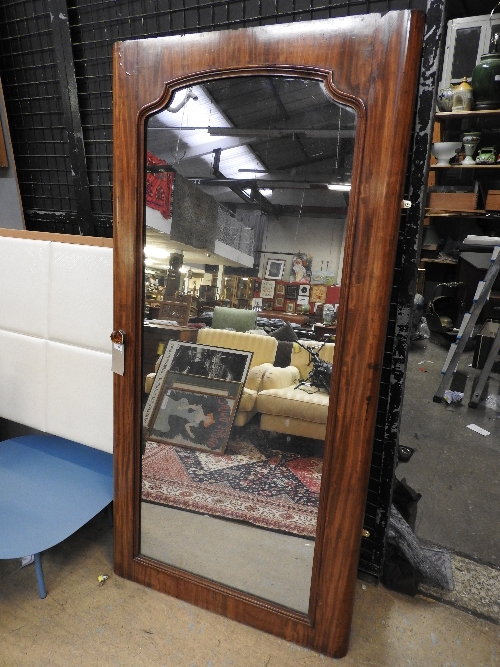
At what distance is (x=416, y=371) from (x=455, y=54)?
3.75 m

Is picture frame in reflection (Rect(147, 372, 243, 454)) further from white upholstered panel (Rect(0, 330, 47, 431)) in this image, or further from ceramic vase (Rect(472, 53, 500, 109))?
ceramic vase (Rect(472, 53, 500, 109))

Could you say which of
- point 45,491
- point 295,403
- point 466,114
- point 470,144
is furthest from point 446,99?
point 45,491

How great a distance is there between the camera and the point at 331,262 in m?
1.08

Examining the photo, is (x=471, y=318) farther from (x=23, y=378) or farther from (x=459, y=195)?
(x=23, y=378)

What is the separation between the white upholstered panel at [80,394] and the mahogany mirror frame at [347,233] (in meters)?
0.18

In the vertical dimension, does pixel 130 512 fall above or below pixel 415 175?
below

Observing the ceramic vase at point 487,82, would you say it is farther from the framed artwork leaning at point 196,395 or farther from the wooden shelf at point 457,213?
the framed artwork leaning at point 196,395

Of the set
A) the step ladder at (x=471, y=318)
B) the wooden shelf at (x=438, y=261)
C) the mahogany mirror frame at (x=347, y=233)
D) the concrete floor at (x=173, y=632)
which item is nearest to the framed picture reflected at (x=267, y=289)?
the mahogany mirror frame at (x=347, y=233)

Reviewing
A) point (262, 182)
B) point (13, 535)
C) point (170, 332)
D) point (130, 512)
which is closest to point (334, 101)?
point (262, 182)

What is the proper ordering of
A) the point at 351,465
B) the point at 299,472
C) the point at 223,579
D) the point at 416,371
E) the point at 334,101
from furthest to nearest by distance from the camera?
the point at 416,371 < the point at 223,579 < the point at 299,472 < the point at 351,465 < the point at 334,101

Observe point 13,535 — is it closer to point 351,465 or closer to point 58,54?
point 351,465

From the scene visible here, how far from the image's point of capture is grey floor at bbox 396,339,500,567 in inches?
81.6

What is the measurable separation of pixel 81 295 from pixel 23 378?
0.52m

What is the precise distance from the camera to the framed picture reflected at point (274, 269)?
117 cm
